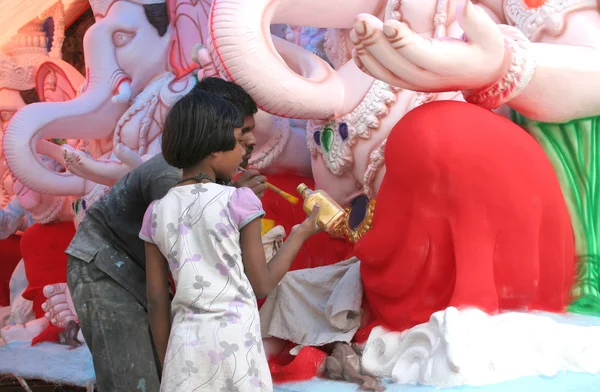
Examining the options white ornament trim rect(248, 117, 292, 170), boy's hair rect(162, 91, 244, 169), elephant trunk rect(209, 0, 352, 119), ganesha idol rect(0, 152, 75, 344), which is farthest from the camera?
ganesha idol rect(0, 152, 75, 344)

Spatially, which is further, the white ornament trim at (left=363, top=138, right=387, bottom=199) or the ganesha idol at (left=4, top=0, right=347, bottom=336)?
the ganesha idol at (left=4, top=0, right=347, bottom=336)

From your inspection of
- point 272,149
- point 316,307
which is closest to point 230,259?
point 316,307

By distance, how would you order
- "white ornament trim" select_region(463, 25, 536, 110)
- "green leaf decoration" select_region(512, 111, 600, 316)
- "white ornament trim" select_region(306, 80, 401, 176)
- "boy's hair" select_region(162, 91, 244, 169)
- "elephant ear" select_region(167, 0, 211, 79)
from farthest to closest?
"elephant ear" select_region(167, 0, 211, 79)
"white ornament trim" select_region(306, 80, 401, 176)
"green leaf decoration" select_region(512, 111, 600, 316)
"white ornament trim" select_region(463, 25, 536, 110)
"boy's hair" select_region(162, 91, 244, 169)

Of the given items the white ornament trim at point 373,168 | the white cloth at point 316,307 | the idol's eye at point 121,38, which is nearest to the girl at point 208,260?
the white cloth at point 316,307

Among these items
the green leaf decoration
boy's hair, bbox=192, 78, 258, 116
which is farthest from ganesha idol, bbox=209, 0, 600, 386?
boy's hair, bbox=192, 78, 258, 116

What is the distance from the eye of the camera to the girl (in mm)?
1338

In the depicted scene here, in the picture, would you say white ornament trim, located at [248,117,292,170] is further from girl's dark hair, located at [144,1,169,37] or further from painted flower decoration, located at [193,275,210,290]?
painted flower decoration, located at [193,275,210,290]

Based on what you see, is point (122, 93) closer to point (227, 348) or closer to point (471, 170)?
point (471, 170)

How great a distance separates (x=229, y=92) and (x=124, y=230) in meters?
0.40

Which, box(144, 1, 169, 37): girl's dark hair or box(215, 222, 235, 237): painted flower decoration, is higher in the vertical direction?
box(144, 1, 169, 37): girl's dark hair

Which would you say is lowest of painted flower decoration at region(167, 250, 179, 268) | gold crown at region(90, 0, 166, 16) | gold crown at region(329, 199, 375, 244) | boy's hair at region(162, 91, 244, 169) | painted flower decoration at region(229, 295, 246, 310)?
gold crown at region(329, 199, 375, 244)

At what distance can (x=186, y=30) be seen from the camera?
3.19 m

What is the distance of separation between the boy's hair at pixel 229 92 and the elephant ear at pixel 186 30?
1.39 m

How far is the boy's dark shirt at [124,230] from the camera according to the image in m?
1.76
